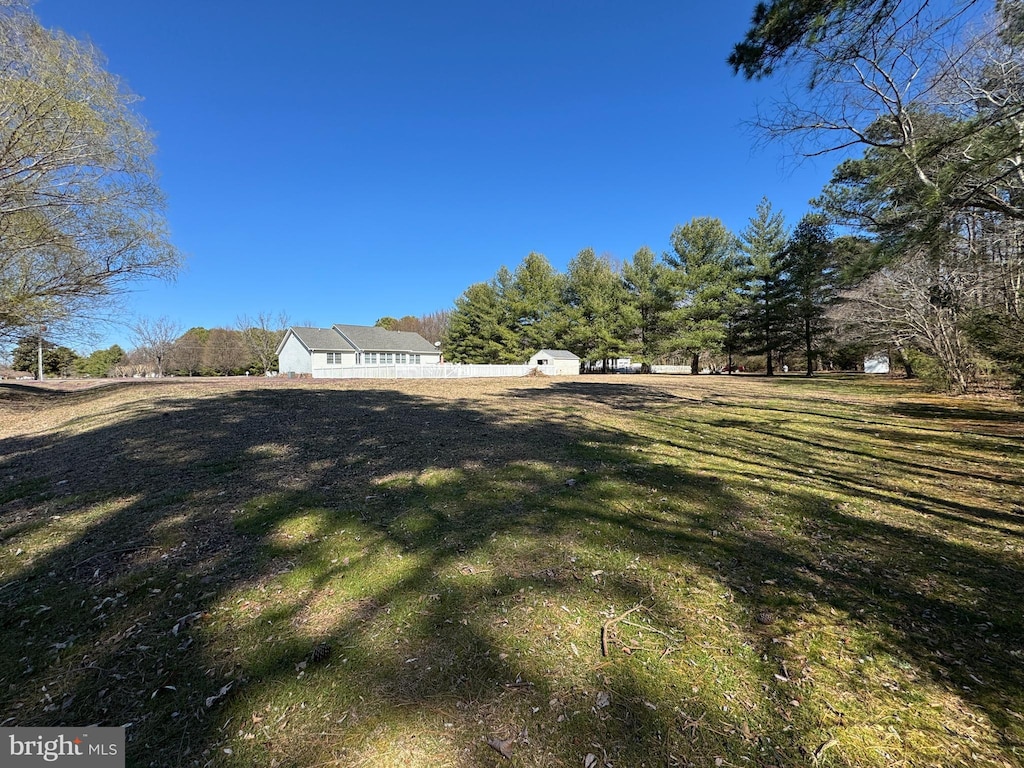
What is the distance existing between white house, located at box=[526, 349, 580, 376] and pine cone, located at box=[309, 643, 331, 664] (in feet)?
122

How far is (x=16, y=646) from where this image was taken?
2117 millimetres

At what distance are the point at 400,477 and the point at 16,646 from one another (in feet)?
9.35

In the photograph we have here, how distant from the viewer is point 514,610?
238cm

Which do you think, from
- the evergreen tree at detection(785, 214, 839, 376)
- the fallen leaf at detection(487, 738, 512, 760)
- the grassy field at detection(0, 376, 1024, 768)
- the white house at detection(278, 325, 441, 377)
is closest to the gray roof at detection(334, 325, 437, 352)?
the white house at detection(278, 325, 441, 377)

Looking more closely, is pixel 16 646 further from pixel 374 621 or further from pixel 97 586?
pixel 374 621

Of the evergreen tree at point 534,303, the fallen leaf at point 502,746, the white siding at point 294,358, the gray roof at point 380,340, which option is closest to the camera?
the fallen leaf at point 502,746

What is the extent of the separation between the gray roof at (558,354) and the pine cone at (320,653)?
37849 millimetres

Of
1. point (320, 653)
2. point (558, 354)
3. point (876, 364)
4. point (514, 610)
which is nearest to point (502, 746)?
point (514, 610)

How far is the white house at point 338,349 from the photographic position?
1462 inches

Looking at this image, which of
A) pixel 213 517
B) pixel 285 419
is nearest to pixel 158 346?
pixel 285 419

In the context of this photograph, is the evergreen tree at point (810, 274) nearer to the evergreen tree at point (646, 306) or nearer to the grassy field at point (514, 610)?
the evergreen tree at point (646, 306)

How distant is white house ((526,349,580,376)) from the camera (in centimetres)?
3950

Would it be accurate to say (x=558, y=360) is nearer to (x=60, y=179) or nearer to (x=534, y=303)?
(x=534, y=303)
